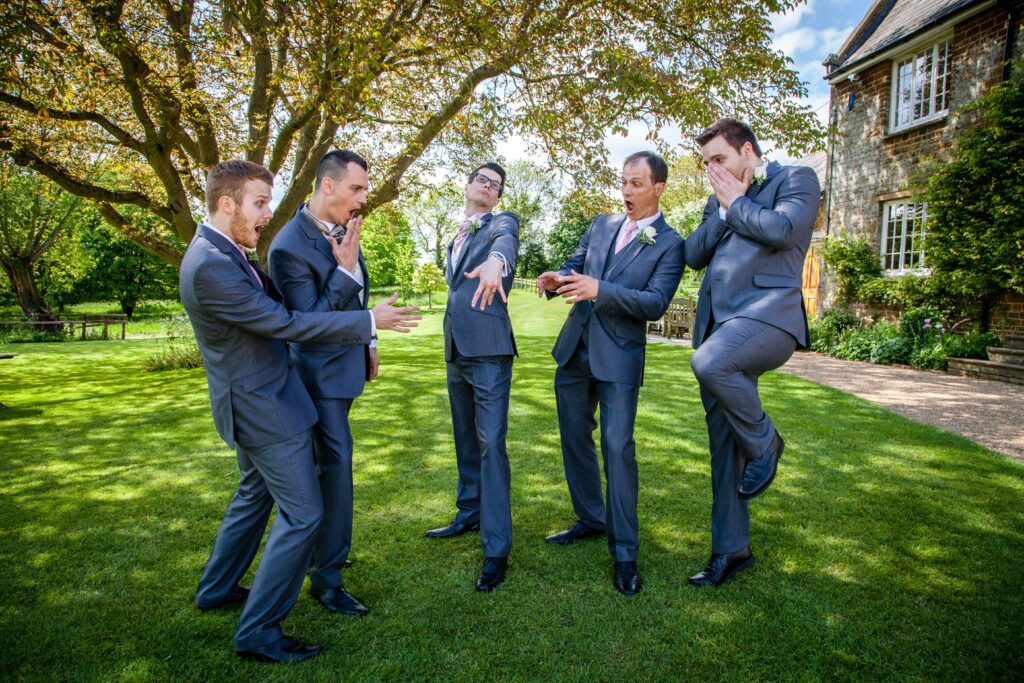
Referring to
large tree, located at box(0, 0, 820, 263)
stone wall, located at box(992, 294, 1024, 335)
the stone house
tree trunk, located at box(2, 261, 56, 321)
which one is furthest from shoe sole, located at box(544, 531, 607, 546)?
tree trunk, located at box(2, 261, 56, 321)

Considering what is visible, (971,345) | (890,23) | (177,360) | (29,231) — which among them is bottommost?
(177,360)

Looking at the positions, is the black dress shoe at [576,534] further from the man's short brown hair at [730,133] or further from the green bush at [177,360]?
the green bush at [177,360]

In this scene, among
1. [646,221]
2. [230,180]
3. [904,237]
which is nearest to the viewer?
[230,180]

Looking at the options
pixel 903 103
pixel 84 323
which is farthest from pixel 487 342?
pixel 84 323

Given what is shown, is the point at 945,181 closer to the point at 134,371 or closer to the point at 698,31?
the point at 698,31

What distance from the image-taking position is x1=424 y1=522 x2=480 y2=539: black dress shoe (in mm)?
4070

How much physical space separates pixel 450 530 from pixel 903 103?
17054 millimetres

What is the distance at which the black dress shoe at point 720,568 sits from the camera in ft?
11.1

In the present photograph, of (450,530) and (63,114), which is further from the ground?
(63,114)

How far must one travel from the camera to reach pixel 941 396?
925 cm

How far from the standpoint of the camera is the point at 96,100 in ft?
33.4

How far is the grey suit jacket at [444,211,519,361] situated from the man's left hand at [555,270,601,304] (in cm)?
47

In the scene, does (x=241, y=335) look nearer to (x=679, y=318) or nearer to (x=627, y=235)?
(x=627, y=235)

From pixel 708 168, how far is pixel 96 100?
1159 centimetres
